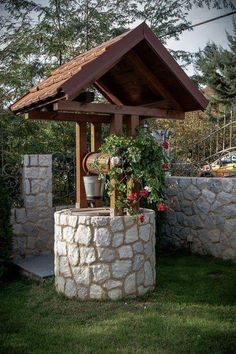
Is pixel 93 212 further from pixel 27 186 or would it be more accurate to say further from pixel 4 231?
pixel 27 186

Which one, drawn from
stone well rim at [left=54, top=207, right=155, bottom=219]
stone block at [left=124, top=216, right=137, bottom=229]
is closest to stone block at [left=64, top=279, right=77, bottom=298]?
stone well rim at [left=54, top=207, right=155, bottom=219]

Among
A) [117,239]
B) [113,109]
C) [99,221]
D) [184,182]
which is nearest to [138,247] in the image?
[117,239]

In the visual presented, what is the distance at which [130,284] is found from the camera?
171 inches

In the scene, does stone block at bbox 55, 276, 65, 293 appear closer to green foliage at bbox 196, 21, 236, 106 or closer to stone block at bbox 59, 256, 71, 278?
stone block at bbox 59, 256, 71, 278

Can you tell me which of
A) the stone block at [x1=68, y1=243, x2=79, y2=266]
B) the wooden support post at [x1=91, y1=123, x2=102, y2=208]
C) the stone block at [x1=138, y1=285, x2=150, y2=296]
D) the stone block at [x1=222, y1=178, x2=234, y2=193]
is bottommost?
the stone block at [x1=138, y1=285, x2=150, y2=296]

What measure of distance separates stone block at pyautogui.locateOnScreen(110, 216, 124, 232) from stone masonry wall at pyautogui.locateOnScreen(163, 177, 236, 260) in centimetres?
229

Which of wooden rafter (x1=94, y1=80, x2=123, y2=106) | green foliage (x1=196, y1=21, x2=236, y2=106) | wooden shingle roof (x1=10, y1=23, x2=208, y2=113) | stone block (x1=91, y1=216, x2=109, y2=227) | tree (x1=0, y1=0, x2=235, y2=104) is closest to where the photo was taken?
wooden shingle roof (x1=10, y1=23, x2=208, y2=113)

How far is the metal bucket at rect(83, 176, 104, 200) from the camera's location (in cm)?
475

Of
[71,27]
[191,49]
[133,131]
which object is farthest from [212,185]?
[191,49]

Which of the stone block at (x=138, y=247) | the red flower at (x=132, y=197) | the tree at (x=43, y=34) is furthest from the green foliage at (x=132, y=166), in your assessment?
the tree at (x=43, y=34)

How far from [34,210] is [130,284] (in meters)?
2.33

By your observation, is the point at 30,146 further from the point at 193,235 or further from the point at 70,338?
the point at 70,338

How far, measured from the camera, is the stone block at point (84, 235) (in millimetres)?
4262

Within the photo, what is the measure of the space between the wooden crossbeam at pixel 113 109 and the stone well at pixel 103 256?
1097 millimetres
